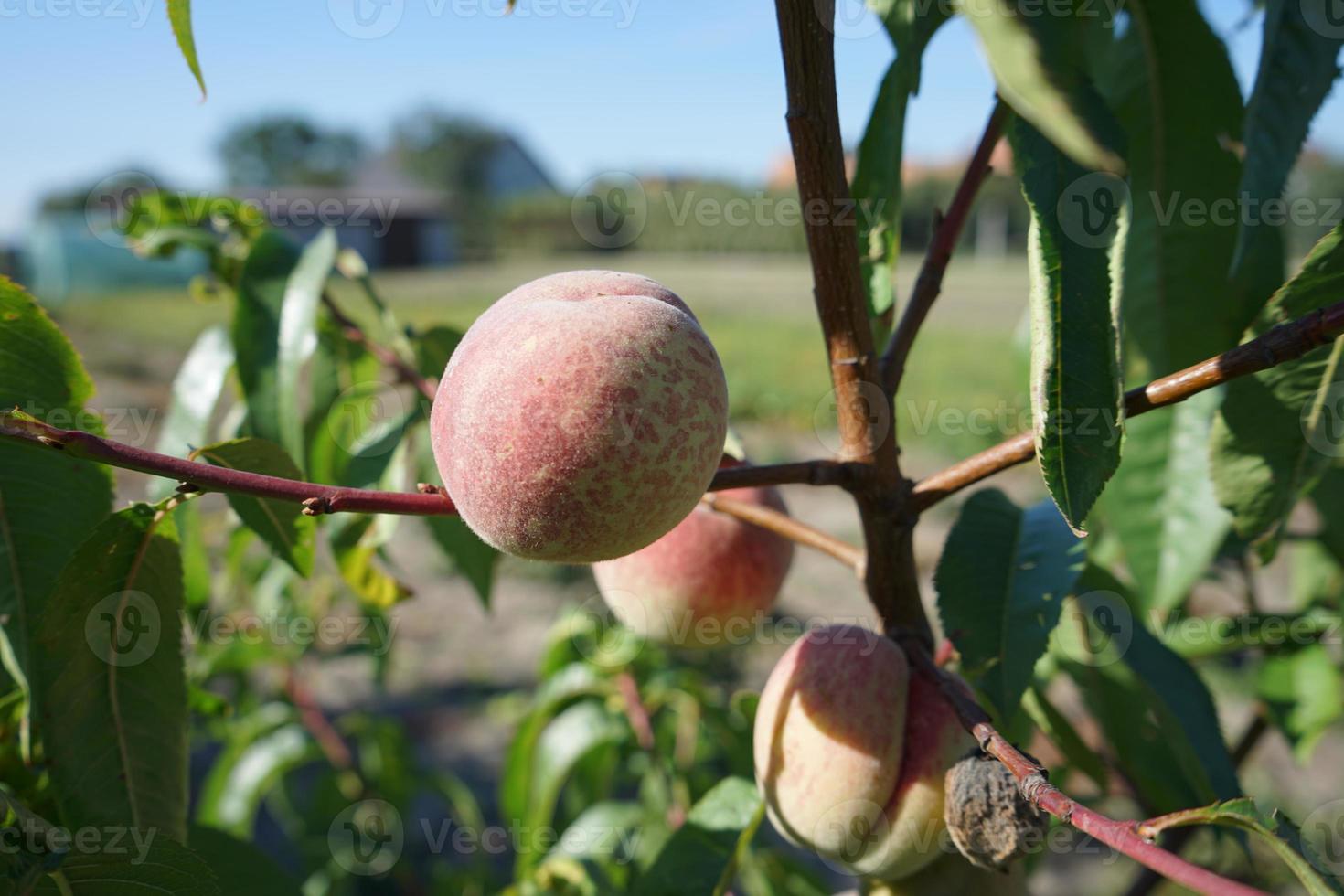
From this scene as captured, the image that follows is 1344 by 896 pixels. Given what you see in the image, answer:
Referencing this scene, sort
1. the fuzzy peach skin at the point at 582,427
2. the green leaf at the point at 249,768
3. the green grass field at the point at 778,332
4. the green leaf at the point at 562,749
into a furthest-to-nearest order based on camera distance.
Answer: the green grass field at the point at 778,332 → the green leaf at the point at 249,768 → the green leaf at the point at 562,749 → the fuzzy peach skin at the point at 582,427

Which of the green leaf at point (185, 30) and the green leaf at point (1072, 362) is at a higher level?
the green leaf at point (185, 30)

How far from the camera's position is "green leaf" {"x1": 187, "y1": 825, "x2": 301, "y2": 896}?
83 centimetres

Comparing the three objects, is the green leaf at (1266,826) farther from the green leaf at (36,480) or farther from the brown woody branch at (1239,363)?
the green leaf at (36,480)

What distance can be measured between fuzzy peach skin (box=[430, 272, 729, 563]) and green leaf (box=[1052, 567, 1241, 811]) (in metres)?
0.55

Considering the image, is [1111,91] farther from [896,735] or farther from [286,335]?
[286,335]

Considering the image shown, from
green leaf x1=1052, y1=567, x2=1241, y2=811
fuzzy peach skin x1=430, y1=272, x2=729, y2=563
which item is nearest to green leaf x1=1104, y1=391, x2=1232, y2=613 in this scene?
green leaf x1=1052, y1=567, x2=1241, y2=811

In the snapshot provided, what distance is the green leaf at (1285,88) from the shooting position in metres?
0.70

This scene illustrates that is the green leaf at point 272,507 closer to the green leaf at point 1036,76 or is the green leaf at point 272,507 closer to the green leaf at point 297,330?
the green leaf at point 297,330

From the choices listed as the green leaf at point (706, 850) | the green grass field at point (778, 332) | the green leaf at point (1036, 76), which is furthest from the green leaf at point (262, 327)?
the green leaf at point (1036, 76)

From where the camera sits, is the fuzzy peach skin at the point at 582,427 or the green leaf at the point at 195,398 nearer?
the fuzzy peach skin at the point at 582,427

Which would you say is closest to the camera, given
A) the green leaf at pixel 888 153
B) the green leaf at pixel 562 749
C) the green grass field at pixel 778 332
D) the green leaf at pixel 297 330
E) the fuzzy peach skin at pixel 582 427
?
the fuzzy peach skin at pixel 582 427

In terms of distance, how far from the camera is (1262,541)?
2.81 ft

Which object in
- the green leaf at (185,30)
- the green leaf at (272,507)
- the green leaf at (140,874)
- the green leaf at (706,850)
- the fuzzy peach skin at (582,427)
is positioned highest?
the green leaf at (185,30)

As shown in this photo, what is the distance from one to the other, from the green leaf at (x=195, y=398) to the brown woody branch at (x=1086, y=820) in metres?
0.87
